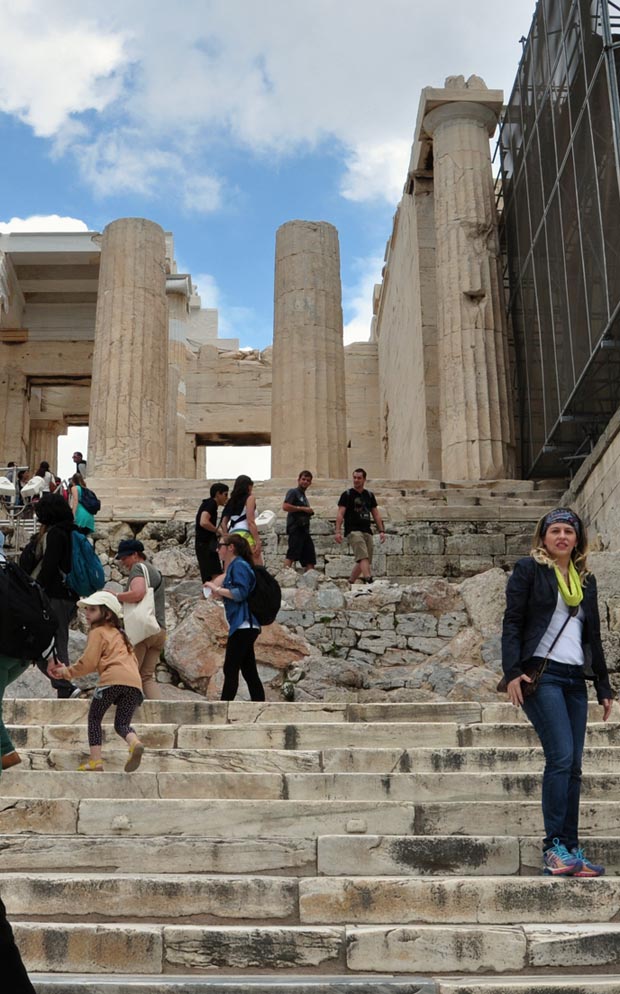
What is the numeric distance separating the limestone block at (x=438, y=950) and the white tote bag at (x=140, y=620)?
399 centimetres

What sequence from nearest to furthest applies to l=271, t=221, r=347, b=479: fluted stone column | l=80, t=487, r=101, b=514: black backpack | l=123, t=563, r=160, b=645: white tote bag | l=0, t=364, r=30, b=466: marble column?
l=123, t=563, r=160, b=645: white tote bag
l=80, t=487, r=101, b=514: black backpack
l=271, t=221, r=347, b=479: fluted stone column
l=0, t=364, r=30, b=466: marble column

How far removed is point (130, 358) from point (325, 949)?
18185mm

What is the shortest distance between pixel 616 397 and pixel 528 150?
Answer: 5385mm

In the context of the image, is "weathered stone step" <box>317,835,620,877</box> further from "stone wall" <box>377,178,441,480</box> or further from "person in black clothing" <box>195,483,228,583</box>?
"stone wall" <box>377,178,441,480</box>

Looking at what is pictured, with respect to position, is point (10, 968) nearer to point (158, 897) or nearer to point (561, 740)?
point (158, 897)

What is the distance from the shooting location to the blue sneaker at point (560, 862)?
189 inches

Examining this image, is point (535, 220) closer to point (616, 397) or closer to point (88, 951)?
point (616, 397)

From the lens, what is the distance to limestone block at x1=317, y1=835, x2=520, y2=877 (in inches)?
204

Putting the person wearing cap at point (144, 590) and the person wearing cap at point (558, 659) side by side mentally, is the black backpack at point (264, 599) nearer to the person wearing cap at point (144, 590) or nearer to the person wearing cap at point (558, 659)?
the person wearing cap at point (144, 590)

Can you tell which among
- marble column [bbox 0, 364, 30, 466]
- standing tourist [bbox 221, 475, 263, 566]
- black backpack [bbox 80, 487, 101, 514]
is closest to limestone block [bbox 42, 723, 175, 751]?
standing tourist [bbox 221, 475, 263, 566]

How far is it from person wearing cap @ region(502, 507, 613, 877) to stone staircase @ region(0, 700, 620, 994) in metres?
0.24

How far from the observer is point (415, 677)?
11.1m

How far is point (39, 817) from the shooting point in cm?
583

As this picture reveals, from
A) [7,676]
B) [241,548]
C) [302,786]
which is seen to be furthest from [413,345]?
[7,676]
